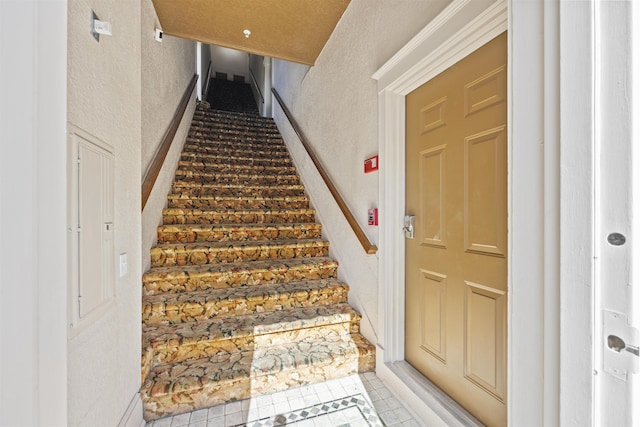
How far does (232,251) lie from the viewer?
92.8 inches

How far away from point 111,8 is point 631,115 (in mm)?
1709

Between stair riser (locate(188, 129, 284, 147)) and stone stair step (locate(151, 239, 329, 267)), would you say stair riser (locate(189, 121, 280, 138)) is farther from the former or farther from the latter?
stone stair step (locate(151, 239, 329, 267))

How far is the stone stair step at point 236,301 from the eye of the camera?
5.87 feet

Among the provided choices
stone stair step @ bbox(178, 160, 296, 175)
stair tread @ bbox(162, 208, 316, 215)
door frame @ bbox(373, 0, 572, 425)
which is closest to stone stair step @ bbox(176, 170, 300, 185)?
stone stair step @ bbox(178, 160, 296, 175)

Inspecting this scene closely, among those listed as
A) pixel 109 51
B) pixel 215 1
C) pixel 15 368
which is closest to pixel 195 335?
pixel 15 368

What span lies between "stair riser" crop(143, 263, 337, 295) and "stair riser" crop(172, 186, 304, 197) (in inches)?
47.0

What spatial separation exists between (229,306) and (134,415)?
0.73 m

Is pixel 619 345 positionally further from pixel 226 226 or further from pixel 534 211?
pixel 226 226

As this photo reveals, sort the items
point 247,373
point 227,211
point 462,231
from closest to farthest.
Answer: point 462,231
point 247,373
point 227,211

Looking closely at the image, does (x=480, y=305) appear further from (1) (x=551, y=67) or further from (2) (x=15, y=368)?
(2) (x=15, y=368)

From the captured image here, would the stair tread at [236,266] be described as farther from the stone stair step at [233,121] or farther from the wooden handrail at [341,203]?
the stone stair step at [233,121]

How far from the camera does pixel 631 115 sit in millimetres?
523

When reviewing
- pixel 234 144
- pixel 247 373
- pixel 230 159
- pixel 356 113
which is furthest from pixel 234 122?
pixel 247 373

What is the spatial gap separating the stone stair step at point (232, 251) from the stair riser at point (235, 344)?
760 millimetres
